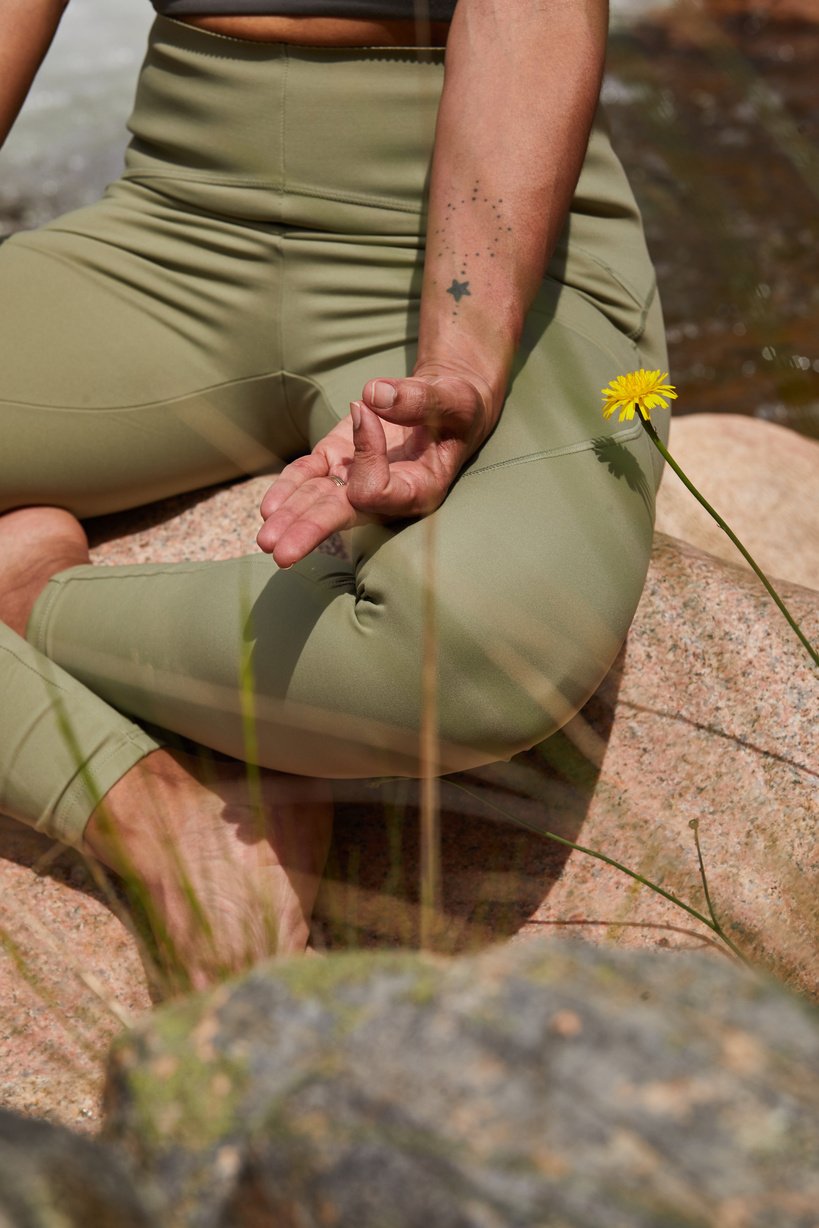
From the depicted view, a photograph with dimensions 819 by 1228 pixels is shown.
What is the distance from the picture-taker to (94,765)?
1.43 meters

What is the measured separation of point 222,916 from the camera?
4.04 ft

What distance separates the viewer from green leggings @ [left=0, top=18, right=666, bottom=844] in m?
1.27

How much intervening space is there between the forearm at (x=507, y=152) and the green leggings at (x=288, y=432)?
0.12 m

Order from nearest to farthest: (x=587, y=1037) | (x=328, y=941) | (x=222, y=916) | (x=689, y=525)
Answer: (x=587, y=1037)
(x=222, y=916)
(x=328, y=941)
(x=689, y=525)

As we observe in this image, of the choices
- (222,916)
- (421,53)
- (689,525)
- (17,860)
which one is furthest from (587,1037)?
(689,525)

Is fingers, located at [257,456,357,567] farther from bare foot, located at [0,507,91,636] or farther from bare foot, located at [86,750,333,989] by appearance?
bare foot, located at [0,507,91,636]

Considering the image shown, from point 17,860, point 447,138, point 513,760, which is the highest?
point 447,138

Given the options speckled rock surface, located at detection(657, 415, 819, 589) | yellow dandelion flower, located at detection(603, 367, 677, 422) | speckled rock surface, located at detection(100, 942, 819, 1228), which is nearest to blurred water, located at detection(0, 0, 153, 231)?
speckled rock surface, located at detection(657, 415, 819, 589)

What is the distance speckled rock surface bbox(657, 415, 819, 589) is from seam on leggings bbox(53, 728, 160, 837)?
1.17 meters

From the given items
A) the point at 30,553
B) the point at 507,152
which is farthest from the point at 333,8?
the point at 30,553

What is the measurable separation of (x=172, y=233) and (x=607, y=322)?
66 centimetres

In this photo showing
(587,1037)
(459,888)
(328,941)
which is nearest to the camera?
(587,1037)

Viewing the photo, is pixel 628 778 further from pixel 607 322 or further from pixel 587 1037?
pixel 587 1037

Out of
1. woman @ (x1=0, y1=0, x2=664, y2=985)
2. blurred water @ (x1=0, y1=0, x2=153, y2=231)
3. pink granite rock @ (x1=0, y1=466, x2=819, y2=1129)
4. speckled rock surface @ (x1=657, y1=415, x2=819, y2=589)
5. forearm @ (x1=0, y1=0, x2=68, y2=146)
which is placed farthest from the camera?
blurred water @ (x1=0, y1=0, x2=153, y2=231)
